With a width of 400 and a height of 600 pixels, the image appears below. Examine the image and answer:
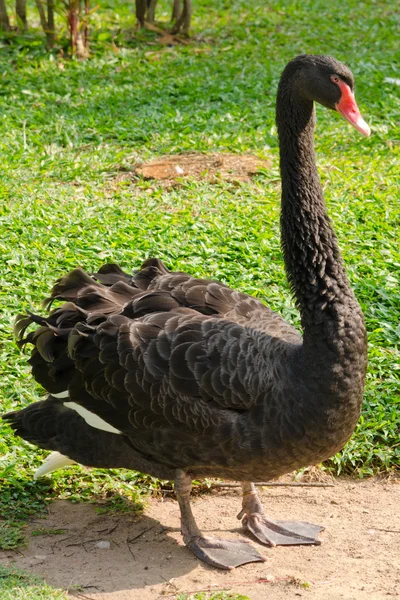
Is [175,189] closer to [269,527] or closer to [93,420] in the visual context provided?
[93,420]

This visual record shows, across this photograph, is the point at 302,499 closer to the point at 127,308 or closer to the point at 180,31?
the point at 127,308

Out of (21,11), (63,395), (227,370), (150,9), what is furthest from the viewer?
(150,9)

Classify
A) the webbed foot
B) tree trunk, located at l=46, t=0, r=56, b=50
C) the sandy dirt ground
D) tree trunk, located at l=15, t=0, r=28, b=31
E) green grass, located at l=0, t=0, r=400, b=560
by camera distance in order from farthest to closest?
tree trunk, located at l=15, t=0, r=28, b=31 → tree trunk, located at l=46, t=0, r=56, b=50 → green grass, located at l=0, t=0, r=400, b=560 → the webbed foot → the sandy dirt ground

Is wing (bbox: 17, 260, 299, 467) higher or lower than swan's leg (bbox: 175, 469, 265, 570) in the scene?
higher

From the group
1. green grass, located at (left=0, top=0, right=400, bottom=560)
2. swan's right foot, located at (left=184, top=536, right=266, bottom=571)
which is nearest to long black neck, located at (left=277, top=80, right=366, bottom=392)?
swan's right foot, located at (left=184, top=536, right=266, bottom=571)

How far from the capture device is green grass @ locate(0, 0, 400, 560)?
465 cm

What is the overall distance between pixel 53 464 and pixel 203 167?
3.40 metres

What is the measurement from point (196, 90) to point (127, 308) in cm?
498

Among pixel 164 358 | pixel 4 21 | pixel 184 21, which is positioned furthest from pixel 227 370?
pixel 184 21

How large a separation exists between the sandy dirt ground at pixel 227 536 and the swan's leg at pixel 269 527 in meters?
0.04

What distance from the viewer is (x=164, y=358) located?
3.67m

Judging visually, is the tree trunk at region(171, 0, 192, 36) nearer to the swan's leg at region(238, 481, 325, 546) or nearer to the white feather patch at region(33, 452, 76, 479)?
the white feather patch at region(33, 452, 76, 479)

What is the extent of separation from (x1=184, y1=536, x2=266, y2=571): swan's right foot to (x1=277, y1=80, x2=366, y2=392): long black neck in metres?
0.87

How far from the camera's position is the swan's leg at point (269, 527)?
3936 millimetres
